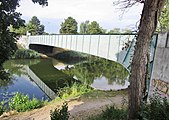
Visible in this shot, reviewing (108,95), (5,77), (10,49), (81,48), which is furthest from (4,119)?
(81,48)

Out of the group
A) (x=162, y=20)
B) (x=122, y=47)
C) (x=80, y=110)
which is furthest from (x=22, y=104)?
(x=162, y=20)

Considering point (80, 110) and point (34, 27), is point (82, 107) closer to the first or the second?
point (80, 110)

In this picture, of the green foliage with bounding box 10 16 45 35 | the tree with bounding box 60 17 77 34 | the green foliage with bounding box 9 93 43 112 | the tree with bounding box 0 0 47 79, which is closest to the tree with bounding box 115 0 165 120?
the tree with bounding box 0 0 47 79

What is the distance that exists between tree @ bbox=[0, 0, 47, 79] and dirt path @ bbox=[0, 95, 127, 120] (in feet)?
7.31

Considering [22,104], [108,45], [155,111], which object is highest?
[108,45]

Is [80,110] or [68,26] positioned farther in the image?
[68,26]

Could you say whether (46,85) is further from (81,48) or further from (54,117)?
(54,117)

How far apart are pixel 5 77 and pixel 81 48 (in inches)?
372

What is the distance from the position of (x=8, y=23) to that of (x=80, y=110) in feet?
13.0

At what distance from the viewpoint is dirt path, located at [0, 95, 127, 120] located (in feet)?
26.8

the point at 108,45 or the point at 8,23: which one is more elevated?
the point at 8,23

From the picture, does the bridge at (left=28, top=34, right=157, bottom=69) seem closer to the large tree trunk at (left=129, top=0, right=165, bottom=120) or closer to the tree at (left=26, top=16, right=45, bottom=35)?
the large tree trunk at (left=129, top=0, right=165, bottom=120)

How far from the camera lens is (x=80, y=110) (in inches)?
342

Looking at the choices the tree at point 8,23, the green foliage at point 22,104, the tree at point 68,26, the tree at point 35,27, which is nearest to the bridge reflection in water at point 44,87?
the green foliage at point 22,104
